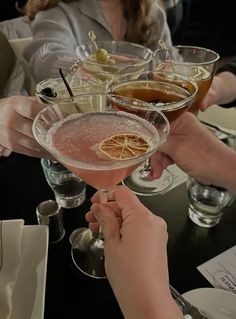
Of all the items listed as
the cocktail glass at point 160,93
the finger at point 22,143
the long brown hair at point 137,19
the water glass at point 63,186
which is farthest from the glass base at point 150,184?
the long brown hair at point 137,19

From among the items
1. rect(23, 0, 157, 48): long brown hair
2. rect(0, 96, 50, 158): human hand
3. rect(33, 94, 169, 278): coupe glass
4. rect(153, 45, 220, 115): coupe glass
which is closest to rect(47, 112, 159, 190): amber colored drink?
rect(33, 94, 169, 278): coupe glass

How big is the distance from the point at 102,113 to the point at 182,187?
322mm

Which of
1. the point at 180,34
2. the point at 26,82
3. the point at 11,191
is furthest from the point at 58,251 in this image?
the point at 180,34

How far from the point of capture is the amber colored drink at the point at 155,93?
0.85 metres

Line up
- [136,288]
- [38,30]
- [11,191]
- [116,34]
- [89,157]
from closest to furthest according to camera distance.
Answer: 1. [136,288]
2. [89,157]
3. [11,191]
4. [38,30]
5. [116,34]

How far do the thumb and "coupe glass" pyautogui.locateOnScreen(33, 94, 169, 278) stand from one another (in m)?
0.05

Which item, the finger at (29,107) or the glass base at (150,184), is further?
the glass base at (150,184)

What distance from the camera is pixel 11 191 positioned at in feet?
2.93

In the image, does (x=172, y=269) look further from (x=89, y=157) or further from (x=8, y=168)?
(x=8, y=168)

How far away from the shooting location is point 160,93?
91 centimetres

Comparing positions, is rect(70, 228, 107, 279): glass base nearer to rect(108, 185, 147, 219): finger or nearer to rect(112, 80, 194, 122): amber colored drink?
rect(108, 185, 147, 219): finger

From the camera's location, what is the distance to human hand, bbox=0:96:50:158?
796 mm

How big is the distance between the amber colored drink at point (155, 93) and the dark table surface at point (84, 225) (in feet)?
0.74

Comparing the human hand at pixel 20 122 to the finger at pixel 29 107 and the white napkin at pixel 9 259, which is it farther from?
the white napkin at pixel 9 259
